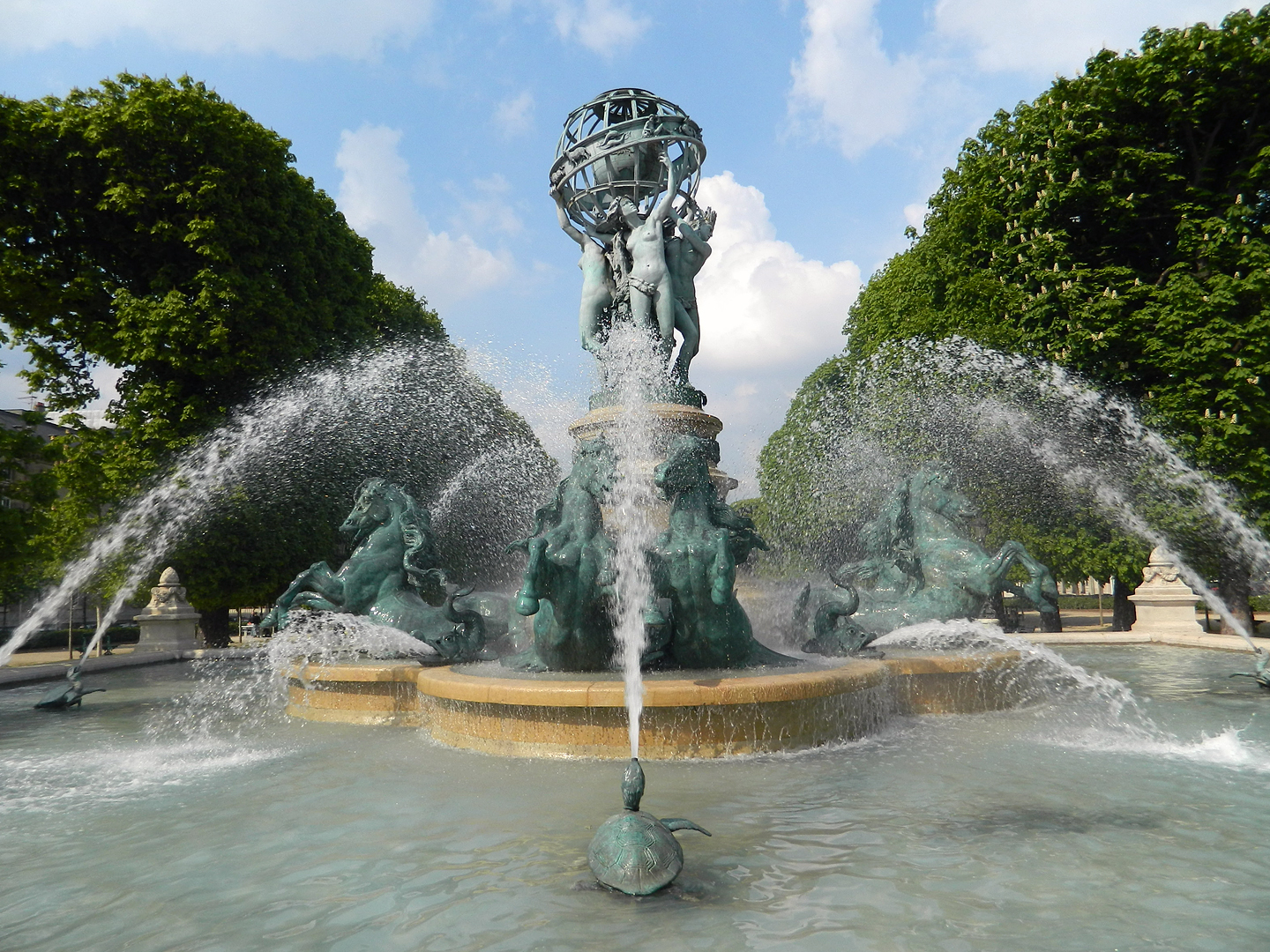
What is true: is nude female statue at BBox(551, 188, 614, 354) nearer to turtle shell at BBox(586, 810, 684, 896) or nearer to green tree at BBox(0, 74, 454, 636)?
green tree at BBox(0, 74, 454, 636)

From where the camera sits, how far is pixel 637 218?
1436 cm

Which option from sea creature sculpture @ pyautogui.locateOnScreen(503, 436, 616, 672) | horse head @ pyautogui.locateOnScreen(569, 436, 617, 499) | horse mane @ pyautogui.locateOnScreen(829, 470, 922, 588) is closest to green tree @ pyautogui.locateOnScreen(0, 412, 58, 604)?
sea creature sculpture @ pyautogui.locateOnScreen(503, 436, 616, 672)

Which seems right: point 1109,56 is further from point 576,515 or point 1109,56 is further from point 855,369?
point 576,515

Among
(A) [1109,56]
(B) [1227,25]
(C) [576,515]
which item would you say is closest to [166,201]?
(C) [576,515]

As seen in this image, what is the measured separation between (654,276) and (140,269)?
1327cm

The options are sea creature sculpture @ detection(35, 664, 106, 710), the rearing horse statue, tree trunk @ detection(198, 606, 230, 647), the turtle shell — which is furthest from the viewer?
tree trunk @ detection(198, 606, 230, 647)

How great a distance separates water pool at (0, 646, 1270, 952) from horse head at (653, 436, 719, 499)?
2539 millimetres

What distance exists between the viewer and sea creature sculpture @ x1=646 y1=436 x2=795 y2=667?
7.29m

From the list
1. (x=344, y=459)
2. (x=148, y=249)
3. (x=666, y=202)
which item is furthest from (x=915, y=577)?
(x=148, y=249)

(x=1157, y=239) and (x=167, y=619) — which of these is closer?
(x=167, y=619)

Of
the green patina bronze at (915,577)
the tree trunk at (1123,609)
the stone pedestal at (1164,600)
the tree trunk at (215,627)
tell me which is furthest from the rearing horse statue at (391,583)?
the tree trunk at (1123,609)

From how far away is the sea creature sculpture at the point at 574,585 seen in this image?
23.6 ft

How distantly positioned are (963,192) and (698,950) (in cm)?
2457

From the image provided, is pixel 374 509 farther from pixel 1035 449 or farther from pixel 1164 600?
pixel 1164 600
